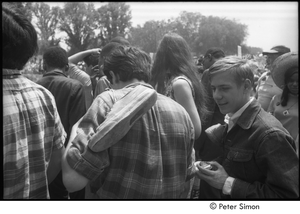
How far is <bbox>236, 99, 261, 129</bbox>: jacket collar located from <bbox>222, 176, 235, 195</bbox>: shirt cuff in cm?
26

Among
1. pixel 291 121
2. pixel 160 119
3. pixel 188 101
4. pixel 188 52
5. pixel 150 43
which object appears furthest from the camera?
pixel 150 43

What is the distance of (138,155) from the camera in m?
1.30

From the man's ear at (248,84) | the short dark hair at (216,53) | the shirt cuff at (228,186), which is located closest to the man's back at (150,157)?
the shirt cuff at (228,186)

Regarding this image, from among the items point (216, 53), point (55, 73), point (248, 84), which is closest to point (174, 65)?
point (216, 53)

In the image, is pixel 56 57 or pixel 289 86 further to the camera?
pixel 56 57

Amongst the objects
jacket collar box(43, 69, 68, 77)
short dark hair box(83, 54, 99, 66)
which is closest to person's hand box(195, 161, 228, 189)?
jacket collar box(43, 69, 68, 77)

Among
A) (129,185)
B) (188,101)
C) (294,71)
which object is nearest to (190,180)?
(129,185)

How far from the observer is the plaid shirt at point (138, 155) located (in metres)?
1.21

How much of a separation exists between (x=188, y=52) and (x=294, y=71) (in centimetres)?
106

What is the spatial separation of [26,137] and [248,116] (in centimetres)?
103

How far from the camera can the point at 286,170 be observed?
1160 mm

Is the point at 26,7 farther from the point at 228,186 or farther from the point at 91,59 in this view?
the point at 91,59

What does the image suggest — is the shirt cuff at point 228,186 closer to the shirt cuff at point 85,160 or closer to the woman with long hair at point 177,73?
the shirt cuff at point 85,160
